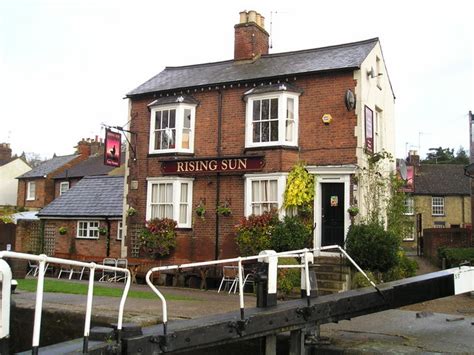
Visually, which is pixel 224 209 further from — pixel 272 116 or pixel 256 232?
pixel 272 116

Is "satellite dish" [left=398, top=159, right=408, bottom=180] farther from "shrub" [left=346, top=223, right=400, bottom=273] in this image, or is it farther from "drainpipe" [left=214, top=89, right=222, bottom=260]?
"drainpipe" [left=214, top=89, right=222, bottom=260]

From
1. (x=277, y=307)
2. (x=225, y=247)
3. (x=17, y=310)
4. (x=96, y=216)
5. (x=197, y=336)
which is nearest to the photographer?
(x=197, y=336)

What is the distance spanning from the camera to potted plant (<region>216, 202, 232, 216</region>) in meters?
16.4

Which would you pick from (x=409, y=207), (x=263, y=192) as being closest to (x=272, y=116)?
(x=263, y=192)

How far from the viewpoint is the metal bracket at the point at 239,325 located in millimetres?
6836

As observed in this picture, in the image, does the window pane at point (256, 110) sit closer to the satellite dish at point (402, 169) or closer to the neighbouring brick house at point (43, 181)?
the satellite dish at point (402, 169)

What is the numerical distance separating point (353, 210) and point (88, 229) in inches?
475

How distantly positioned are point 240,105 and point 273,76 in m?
1.50

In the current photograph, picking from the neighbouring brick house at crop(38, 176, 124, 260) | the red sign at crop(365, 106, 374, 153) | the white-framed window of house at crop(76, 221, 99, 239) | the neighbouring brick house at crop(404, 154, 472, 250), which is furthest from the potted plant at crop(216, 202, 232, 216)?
the neighbouring brick house at crop(404, 154, 472, 250)

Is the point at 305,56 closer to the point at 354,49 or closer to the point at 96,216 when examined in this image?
the point at 354,49

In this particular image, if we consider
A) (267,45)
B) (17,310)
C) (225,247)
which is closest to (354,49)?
(267,45)

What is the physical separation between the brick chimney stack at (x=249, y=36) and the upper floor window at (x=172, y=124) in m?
3.02

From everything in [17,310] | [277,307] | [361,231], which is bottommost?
[17,310]

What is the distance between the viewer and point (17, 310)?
1113 centimetres
